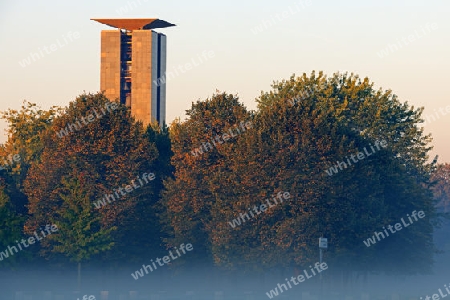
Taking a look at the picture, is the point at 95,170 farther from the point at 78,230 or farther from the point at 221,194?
the point at 221,194

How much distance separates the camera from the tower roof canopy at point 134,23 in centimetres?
12338

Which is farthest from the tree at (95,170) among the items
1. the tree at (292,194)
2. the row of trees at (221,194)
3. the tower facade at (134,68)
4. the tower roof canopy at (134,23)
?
the tower roof canopy at (134,23)

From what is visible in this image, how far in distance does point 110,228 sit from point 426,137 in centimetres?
3508

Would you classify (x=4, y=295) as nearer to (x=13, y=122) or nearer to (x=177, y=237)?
(x=177, y=237)

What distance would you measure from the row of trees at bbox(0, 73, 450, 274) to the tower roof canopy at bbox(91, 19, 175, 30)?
41184mm

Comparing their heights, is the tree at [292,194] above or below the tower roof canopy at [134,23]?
below

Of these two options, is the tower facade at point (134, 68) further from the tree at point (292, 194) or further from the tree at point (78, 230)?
the tree at point (78, 230)

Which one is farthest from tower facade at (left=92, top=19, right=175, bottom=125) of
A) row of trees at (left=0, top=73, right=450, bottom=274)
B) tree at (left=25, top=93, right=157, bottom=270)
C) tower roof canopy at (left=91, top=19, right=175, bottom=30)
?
tree at (left=25, top=93, right=157, bottom=270)

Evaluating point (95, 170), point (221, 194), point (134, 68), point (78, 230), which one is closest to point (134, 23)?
point (134, 68)

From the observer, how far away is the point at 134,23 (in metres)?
124

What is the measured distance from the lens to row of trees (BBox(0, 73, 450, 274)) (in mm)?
68938

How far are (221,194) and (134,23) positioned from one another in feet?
185

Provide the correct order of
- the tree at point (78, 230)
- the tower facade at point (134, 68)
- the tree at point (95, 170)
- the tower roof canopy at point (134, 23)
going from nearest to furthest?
the tree at point (78, 230)
the tree at point (95, 170)
the tower facade at point (134, 68)
the tower roof canopy at point (134, 23)

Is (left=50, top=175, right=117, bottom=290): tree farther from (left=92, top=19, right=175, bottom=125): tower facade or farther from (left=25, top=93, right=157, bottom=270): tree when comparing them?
(left=92, top=19, right=175, bottom=125): tower facade
